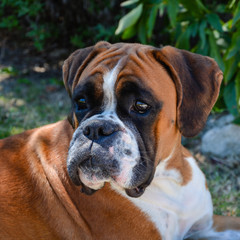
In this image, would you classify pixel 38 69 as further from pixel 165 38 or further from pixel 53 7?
pixel 165 38

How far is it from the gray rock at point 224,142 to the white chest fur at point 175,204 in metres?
1.36

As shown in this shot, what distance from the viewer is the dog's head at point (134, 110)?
2.33m

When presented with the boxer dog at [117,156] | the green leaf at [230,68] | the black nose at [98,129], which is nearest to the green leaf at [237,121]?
the green leaf at [230,68]

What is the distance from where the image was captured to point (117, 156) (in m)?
2.30

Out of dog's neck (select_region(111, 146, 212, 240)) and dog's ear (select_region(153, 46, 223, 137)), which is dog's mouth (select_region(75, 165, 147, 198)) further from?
dog's ear (select_region(153, 46, 223, 137))

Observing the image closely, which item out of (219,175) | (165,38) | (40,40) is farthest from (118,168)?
(40,40)

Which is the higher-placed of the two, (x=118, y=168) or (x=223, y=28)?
(x=118, y=168)

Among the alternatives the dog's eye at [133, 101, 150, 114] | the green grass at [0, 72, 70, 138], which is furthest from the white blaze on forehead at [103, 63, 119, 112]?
the green grass at [0, 72, 70, 138]

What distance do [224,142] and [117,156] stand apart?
2456 mm

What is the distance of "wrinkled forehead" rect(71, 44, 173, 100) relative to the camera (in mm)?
2510

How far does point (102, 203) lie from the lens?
8.80 feet

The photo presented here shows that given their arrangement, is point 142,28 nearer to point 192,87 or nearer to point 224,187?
point 224,187

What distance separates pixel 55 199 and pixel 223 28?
257 cm

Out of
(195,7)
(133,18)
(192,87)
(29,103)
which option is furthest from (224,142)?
(29,103)
